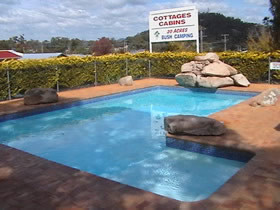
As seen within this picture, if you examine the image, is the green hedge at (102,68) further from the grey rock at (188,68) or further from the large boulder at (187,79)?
the large boulder at (187,79)

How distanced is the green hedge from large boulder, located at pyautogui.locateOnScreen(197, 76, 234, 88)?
1.74 meters

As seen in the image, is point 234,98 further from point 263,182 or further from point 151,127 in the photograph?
point 263,182

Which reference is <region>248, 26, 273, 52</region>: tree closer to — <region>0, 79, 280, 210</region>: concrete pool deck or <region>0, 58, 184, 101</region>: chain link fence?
<region>0, 58, 184, 101</region>: chain link fence

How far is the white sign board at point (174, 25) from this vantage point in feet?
59.6

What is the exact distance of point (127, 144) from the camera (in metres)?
7.31

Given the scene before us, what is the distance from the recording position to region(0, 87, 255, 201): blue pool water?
17.5 feet

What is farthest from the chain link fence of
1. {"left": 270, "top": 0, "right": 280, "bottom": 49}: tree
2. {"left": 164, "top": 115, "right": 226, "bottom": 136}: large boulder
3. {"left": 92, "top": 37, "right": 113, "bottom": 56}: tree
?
{"left": 92, "top": 37, "right": 113, "bottom": 56}: tree

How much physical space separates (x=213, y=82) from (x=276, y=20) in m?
5.40

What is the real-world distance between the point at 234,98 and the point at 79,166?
348 inches

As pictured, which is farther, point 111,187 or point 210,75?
point 210,75

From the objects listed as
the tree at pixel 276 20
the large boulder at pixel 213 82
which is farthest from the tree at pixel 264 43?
the large boulder at pixel 213 82

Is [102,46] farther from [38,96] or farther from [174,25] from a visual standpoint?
[38,96]

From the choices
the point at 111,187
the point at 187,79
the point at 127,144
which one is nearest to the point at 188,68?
the point at 187,79

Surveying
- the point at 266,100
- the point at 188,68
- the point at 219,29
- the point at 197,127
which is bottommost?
the point at 197,127
